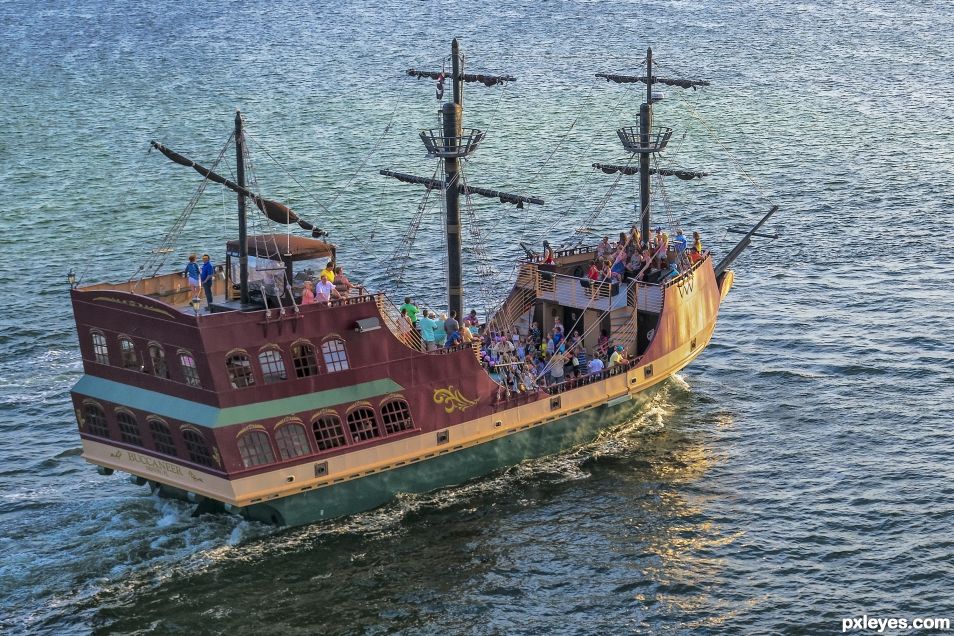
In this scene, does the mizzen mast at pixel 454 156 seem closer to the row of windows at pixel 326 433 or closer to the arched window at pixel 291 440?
the row of windows at pixel 326 433

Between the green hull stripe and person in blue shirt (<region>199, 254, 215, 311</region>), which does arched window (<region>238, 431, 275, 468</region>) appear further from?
person in blue shirt (<region>199, 254, 215, 311</region>)

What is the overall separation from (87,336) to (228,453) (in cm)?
553

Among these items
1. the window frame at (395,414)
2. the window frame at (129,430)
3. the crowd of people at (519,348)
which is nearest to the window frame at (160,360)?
the window frame at (129,430)

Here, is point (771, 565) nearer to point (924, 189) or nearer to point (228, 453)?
point (228, 453)

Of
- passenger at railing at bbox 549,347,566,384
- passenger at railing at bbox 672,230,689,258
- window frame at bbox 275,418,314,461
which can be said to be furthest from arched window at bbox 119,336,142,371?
passenger at railing at bbox 672,230,689,258

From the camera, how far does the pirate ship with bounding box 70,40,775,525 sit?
3753 cm

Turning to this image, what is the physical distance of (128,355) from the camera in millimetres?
38812

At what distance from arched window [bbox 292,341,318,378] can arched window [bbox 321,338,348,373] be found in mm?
322

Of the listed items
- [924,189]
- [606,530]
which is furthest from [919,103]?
[606,530]

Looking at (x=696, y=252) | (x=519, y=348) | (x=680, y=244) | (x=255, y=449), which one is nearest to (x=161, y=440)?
(x=255, y=449)

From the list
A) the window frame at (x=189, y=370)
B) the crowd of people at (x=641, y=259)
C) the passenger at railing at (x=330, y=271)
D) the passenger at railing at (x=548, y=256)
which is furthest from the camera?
the passenger at railing at (x=548, y=256)

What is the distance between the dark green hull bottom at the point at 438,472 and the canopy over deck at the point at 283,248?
6.52m

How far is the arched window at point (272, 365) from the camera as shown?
37.8 metres

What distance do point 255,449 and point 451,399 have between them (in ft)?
21.0
